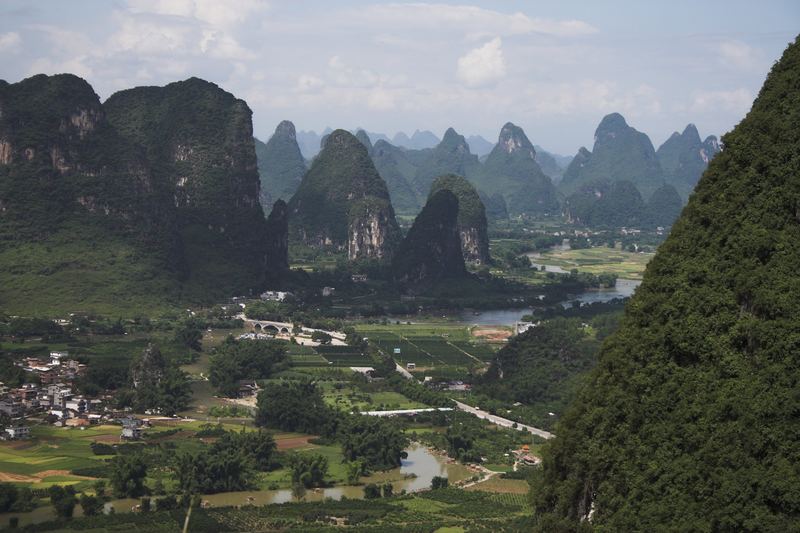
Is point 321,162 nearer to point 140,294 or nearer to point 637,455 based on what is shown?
point 140,294

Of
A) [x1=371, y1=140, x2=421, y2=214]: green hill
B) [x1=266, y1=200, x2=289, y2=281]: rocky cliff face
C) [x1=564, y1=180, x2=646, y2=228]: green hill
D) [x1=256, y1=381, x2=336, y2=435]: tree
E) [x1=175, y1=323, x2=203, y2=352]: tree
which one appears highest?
[x1=371, y1=140, x2=421, y2=214]: green hill

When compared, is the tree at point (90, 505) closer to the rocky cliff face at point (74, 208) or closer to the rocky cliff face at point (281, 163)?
the rocky cliff face at point (74, 208)

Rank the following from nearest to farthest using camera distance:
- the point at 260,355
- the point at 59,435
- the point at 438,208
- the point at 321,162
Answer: the point at 59,435, the point at 260,355, the point at 438,208, the point at 321,162

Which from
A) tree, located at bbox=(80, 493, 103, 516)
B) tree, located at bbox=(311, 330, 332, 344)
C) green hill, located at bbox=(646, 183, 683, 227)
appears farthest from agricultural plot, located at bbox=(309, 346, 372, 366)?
green hill, located at bbox=(646, 183, 683, 227)

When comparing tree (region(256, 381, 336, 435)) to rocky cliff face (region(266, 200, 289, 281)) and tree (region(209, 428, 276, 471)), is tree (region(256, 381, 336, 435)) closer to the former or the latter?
tree (region(209, 428, 276, 471))

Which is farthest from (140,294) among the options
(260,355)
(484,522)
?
(484,522)

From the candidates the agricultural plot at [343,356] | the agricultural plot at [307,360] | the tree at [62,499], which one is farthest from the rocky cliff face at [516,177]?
the tree at [62,499]
